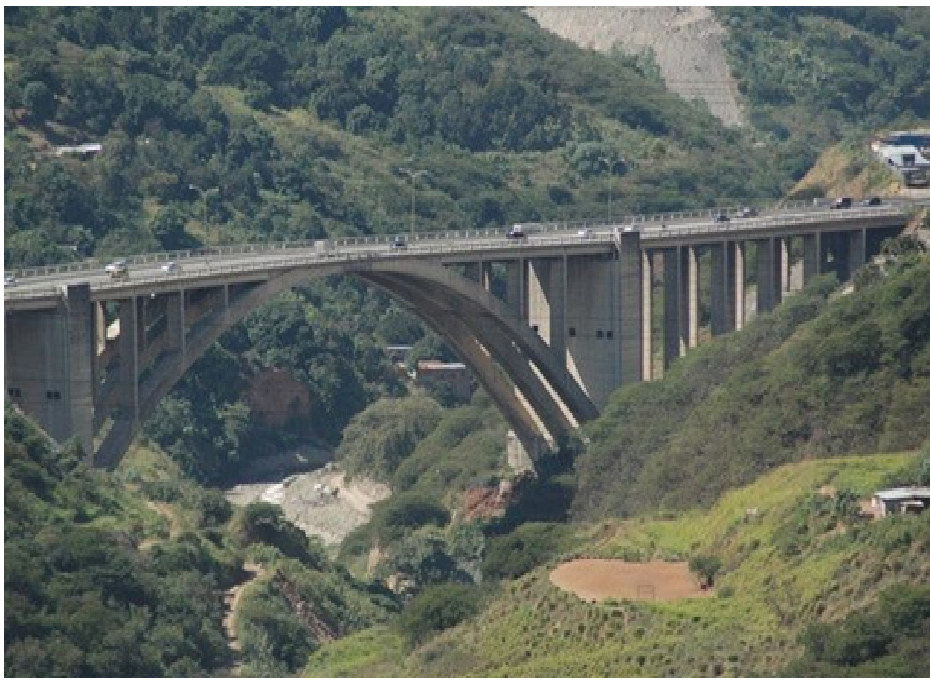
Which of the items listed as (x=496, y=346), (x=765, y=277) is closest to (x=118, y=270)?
(x=496, y=346)

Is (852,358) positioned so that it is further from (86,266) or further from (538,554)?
(86,266)

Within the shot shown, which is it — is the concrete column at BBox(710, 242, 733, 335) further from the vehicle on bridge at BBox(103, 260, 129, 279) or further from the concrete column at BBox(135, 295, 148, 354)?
the concrete column at BBox(135, 295, 148, 354)

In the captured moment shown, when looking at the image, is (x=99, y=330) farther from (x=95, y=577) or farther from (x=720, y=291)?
(x=720, y=291)

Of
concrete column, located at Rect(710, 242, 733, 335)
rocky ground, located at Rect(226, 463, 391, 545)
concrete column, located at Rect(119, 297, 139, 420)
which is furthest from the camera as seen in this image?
rocky ground, located at Rect(226, 463, 391, 545)

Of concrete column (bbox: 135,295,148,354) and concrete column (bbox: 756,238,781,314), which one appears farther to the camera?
concrete column (bbox: 756,238,781,314)

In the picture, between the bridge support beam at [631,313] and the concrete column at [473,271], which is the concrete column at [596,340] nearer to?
the bridge support beam at [631,313]

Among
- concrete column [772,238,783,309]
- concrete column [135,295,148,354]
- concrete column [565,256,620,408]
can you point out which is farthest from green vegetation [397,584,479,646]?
concrete column [772,238,783,309]
